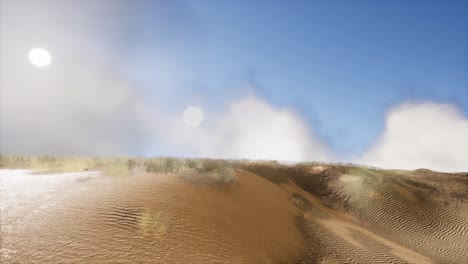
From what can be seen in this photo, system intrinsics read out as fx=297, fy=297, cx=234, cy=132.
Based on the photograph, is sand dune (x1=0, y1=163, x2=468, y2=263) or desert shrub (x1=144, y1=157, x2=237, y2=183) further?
desert shrub (x1=144, y1=157, x2=237, y2=183)

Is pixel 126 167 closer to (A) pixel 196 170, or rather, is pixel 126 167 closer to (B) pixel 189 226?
(A) pixel 196 170

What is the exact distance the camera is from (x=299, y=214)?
1457cm

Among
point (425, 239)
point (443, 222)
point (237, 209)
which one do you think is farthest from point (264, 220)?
point (443, 222)

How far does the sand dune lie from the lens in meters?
6.71

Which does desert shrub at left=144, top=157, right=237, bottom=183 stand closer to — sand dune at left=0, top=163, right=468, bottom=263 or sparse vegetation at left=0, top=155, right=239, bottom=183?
sparse vegetation at left=0, top=155, right=239, bottom=183

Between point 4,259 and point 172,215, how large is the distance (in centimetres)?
384

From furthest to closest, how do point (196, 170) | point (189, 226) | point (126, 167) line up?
point (196, 170) < point (126, 167) < point (189, 226)

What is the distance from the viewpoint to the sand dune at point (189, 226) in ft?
22.0

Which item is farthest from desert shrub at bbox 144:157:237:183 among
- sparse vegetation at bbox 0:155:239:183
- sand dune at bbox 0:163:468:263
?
sand dune at bbox 0:163:468:263

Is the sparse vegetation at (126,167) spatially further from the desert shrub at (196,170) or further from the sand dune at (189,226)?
the sand dune at (189,226)

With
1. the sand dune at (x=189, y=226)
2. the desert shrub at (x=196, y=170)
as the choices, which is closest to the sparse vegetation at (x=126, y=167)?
the desert shrub at (x=196, y=170)

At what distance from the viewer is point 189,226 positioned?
27.1 ft

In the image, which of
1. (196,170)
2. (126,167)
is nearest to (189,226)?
(196,170)

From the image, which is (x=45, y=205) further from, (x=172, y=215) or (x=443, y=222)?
(x=443, y=222)
